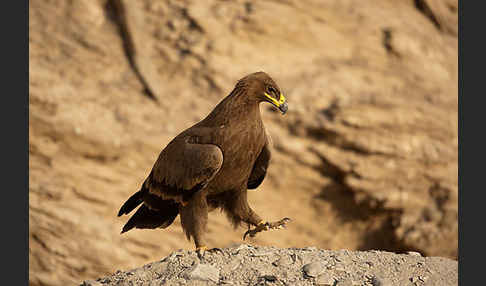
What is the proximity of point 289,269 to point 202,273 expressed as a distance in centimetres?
78

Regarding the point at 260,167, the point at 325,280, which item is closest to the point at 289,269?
the point at 325,280

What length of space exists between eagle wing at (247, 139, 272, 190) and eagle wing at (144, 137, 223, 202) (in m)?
0.62

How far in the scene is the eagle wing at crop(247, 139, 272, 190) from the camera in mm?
5863

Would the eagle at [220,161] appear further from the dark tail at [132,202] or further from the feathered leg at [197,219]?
the dark tail at [132,202]

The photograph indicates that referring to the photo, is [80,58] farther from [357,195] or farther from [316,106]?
[357,195]

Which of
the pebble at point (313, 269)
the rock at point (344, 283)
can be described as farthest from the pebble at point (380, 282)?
the pebble at point (313, 269)

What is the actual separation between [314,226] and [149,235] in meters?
3.33

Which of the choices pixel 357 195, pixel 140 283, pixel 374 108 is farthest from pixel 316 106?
pixel 140 283

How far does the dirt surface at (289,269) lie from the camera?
209 inches

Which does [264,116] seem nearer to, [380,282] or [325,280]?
[325,280]

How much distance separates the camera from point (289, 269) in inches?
216

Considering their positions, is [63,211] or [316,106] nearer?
[63,211]

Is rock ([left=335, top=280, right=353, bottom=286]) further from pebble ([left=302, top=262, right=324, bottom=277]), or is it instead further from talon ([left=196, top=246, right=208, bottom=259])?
talon ([left=196, top=246, right=208, bottom=259])

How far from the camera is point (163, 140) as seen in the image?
1159 cm
